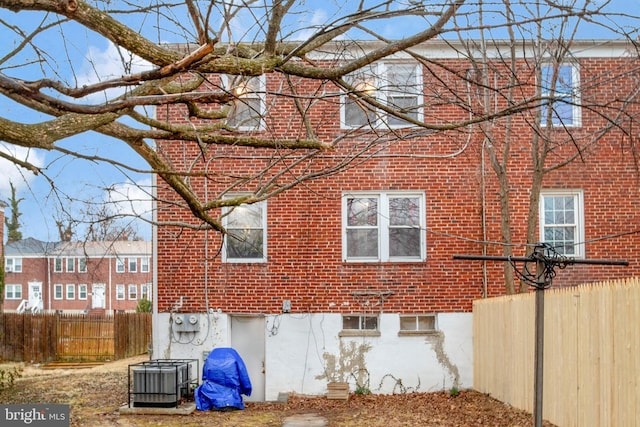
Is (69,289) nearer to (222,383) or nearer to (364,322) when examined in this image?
(222,383)

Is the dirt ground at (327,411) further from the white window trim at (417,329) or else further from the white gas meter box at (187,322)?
the white gas meter box at (187,322)

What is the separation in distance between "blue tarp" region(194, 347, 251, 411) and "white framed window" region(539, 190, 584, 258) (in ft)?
22.9

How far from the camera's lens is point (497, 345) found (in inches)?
517

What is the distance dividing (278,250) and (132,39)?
9895mm

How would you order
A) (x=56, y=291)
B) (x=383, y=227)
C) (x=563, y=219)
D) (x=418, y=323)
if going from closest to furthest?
1. (x=563, y=219)
2. (x=418, y=323)
3. (x=383, y=227)
4. (x=56, y=291)

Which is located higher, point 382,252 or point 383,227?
point 383,227

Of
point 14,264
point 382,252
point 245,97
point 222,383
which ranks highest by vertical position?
point 245,97

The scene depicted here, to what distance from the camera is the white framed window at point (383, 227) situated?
51.0 ft

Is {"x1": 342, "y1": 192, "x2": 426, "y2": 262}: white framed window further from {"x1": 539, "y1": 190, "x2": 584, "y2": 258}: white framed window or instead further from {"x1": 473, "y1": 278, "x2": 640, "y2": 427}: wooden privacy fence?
{"x1": 473, "y1": 278, "x2": 640, "y2": 427}: wooden privacy fence

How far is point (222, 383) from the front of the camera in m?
14.2

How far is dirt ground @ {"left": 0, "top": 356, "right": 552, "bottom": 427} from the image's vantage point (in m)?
12.0

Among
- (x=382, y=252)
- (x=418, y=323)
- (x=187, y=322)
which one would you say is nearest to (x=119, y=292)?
(x=187, y=322)

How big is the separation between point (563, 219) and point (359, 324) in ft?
16.2

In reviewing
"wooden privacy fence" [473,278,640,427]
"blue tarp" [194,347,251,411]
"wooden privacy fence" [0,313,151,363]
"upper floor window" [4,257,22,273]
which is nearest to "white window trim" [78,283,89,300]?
"upper floor window" [4,257,22,273]
